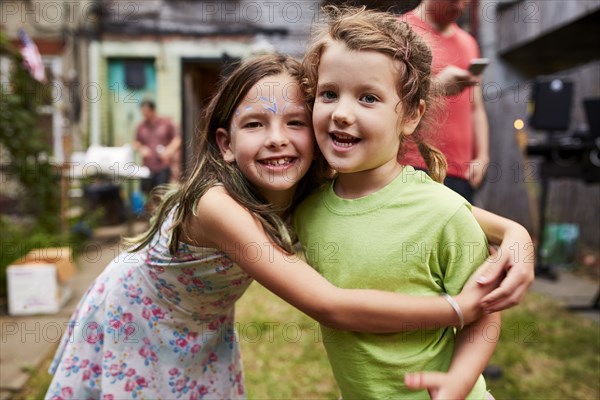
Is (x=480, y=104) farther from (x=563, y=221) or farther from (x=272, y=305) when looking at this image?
(x=563, y=221)

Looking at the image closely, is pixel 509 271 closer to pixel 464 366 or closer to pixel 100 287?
pixel 464 366

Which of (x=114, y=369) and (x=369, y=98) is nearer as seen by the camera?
(x=369, y=98)

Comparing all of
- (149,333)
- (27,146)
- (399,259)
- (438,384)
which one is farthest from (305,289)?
(27,146)

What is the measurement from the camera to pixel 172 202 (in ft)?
4.79

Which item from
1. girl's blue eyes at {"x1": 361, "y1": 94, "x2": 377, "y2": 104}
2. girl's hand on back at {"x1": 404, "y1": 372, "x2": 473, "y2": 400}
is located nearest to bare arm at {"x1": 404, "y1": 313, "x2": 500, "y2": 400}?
girl's hand on back at {"x1": 404, "y1": 372, "x2": 473, "y2": 400}

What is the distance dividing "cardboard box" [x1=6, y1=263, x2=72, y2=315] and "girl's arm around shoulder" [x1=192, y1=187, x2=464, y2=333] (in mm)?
2620

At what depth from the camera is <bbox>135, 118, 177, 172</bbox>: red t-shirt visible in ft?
A: 22.2

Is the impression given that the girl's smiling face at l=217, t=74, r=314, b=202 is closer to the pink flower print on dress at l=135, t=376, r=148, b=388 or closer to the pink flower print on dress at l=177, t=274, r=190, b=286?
the pink flower print on dress at l=177, t=274, r=190, b=286

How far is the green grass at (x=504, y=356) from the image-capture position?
2.40 meters

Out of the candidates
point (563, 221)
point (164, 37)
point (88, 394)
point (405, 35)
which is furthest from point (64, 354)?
point (164, 37)

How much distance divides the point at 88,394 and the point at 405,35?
130 cm

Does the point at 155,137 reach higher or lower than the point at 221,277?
higher

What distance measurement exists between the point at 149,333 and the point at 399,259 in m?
0.83

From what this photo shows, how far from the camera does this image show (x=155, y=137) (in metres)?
6.88
